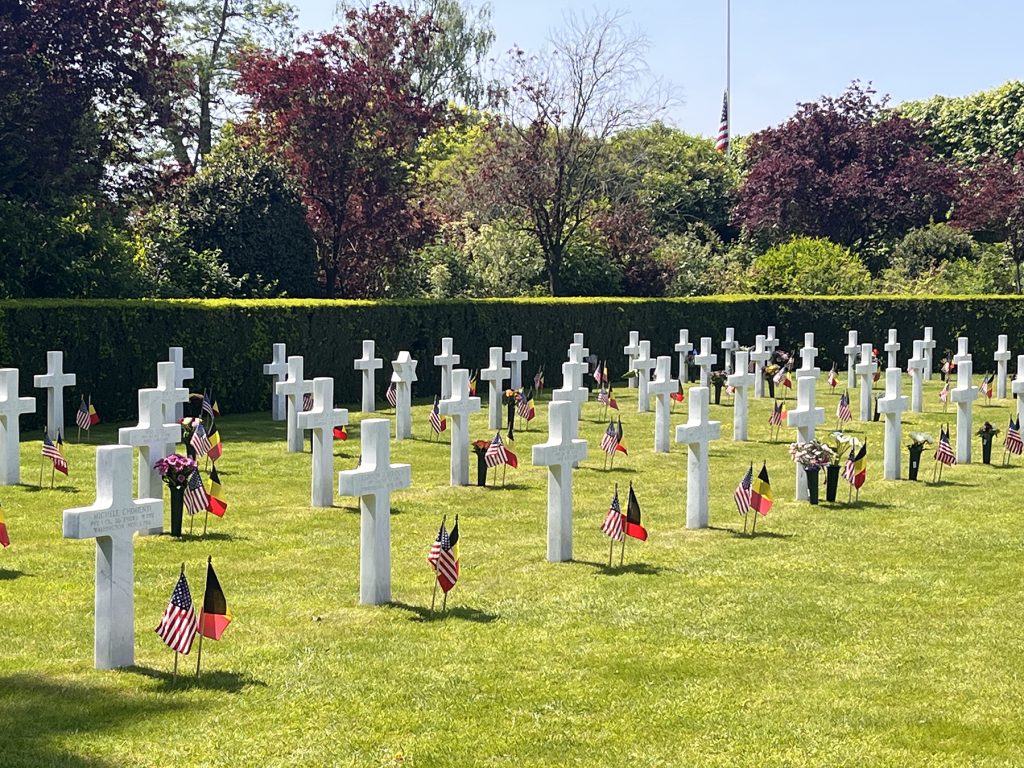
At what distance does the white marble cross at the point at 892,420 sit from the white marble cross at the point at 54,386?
10878mm

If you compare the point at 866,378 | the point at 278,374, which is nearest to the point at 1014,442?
the point at 866,378

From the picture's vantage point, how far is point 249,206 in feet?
104

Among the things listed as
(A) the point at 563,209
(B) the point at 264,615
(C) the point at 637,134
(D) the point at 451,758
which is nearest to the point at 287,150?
(A) the point at 563,209

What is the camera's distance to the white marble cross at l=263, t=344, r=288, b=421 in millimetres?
22812

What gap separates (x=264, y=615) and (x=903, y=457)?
11743 mm

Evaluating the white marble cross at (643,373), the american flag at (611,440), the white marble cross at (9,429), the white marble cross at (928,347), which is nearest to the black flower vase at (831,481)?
the american flag at (611,440)

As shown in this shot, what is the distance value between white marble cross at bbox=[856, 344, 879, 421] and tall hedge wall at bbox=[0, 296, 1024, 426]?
30.3 feet

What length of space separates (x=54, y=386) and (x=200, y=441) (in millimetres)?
5393

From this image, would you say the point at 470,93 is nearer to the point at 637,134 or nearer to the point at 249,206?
the point at 637,134

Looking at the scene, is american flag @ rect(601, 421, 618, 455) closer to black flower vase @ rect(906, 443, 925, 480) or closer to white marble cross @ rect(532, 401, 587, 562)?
black flower vase @ rect(906, 443, 925, 480)

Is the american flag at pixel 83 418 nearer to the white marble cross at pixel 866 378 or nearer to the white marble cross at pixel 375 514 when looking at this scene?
the white marble cross at pixel 375 514

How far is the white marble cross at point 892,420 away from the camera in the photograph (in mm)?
16547

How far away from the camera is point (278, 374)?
23.0 meters

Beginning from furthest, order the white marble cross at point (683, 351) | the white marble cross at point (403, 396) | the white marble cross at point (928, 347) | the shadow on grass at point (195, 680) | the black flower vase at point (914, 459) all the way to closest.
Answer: the white marble cross at point (928, 347) → the white marble cross at point (683, 351) → the white marble cross at point (403, 396) → the black flower vase at point (914, 459) → the shadow on grass at point (195, 680)
